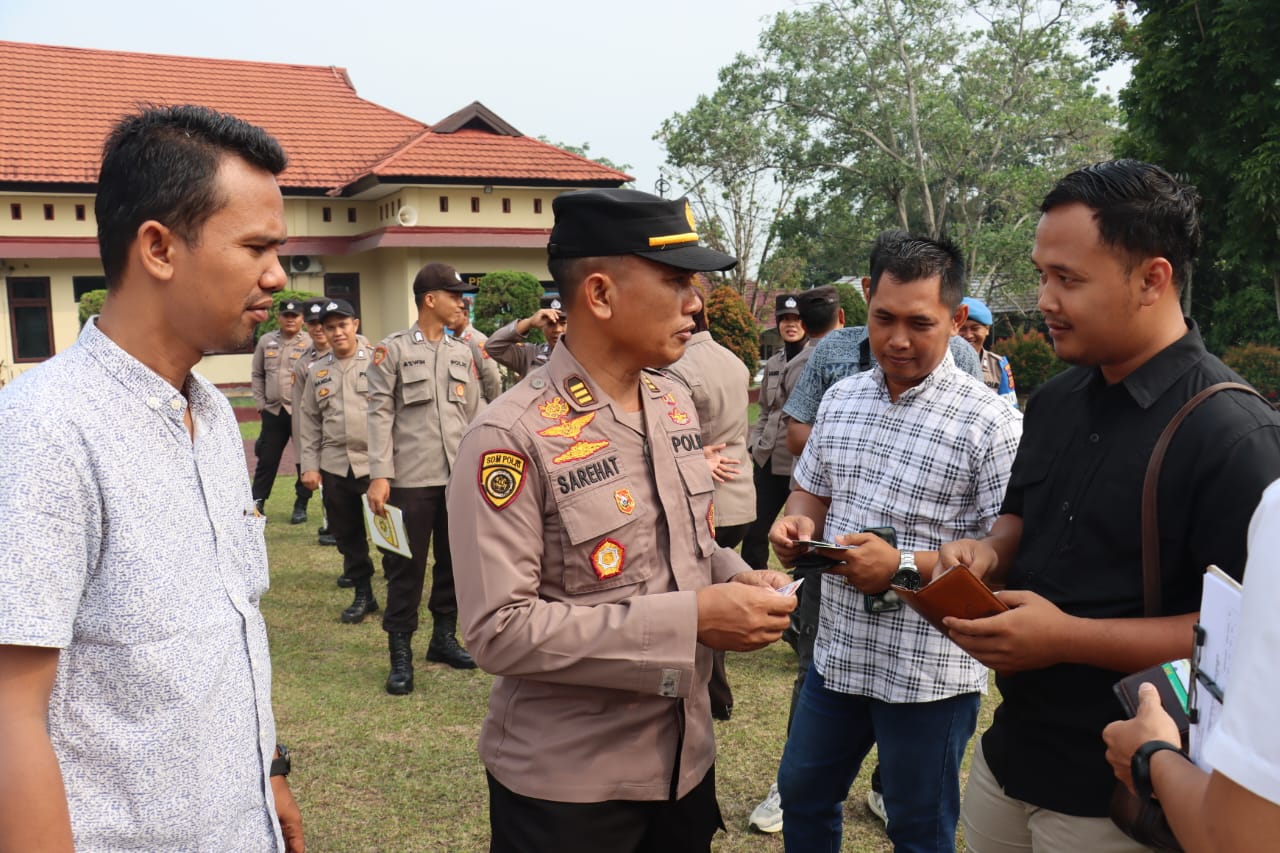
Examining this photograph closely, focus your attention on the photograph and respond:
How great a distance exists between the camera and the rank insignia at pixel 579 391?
220 cm

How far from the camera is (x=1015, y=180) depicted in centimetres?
2620

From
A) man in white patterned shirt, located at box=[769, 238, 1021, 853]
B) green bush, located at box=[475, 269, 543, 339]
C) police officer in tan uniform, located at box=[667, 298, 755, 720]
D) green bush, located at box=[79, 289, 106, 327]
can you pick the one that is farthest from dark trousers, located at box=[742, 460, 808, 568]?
green bush, located at box=[79, 289, 106, 327]

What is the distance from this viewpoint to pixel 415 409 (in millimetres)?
5863

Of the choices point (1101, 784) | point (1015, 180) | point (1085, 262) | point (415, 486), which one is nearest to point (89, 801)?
point (1101, 784)

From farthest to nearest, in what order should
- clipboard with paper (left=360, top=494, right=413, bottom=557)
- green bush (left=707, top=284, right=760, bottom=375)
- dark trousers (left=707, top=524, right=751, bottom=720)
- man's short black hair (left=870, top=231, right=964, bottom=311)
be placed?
green bush (left=707, top=284, right=760, bottom=375)
clipboard with paper (left=360, top=494, right=413, bottom=557)
dark trousers (left=707, top=524, right=751, bottom=720)
man's short black hair (left=870, top=231, right=964, bottom=311)

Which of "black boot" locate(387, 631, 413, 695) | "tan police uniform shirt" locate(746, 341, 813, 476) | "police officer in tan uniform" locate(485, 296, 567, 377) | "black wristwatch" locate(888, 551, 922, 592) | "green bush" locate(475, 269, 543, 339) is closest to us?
"black wristwatch" locate(888, 551, 922, 592)

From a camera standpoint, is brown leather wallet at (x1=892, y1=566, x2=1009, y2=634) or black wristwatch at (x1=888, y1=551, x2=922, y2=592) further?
black wristwatch at (x1=888, y1=551, x2=922, y2=592)

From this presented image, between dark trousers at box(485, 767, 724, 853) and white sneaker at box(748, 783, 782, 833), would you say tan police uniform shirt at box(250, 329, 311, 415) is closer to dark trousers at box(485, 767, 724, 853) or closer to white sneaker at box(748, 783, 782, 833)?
white sneaker at box(748, 783, 782, 833)

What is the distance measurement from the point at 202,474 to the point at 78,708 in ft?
1.34

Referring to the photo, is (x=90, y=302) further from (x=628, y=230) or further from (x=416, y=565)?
(x=628, y=230)

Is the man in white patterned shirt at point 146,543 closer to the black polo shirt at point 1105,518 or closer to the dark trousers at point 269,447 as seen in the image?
the black polo shirt at point 1105,518

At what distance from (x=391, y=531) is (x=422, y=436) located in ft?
2.11

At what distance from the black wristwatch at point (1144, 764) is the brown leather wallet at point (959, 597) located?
1.89ft

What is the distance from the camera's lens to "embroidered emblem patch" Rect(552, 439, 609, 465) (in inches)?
→ 82.5
